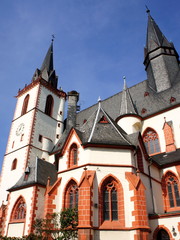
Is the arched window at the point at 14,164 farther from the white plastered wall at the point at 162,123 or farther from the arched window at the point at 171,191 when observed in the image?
the arched window at the point at 171,191

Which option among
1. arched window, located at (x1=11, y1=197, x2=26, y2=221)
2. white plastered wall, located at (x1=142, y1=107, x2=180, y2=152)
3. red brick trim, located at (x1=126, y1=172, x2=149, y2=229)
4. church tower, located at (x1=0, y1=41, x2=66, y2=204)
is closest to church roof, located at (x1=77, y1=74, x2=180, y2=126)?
white plastered wall, located at (x1=142, y1=107, x2=180, y2=152)

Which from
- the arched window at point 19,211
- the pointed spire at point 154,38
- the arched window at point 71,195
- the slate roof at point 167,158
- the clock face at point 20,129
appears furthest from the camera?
the pointed spire at point 154,38

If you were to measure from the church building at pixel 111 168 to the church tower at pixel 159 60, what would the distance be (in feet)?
0.40

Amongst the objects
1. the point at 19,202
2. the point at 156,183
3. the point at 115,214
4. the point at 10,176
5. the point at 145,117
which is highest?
the point at 145,117

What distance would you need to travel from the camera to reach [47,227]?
12586 mm

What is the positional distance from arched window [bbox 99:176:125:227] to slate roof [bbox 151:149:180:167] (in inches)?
182

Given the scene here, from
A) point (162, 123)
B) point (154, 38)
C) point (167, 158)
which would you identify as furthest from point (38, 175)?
point (154, 38)

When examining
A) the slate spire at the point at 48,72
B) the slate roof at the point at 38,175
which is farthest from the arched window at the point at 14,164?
the slate spire at the point at 48,72

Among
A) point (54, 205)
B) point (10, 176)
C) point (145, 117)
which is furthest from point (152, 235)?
point (10, 176)

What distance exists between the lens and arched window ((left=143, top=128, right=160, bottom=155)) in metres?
20.4

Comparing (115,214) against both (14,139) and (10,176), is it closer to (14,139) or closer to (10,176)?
(10,176)

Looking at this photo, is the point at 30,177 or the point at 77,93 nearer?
the point at 30,177

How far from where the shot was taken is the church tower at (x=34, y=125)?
80.3 feet

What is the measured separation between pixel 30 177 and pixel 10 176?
816cm
